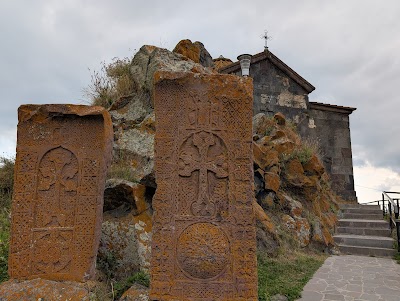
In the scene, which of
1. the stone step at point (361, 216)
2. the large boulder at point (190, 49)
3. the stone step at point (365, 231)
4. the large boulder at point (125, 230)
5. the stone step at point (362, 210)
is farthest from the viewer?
the stone step at point (362, 210)

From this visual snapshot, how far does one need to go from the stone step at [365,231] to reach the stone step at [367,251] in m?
0.97

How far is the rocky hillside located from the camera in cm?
385

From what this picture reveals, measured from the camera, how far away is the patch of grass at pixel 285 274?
3.93m

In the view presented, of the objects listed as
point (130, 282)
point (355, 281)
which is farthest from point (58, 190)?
point (355, 281)

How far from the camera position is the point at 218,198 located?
2.83m

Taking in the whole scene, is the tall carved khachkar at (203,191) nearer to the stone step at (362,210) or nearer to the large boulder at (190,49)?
the large boulder at (190,49)

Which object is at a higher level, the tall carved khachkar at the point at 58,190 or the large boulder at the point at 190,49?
the large boulder at the point at 190,49

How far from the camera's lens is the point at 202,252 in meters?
2.71

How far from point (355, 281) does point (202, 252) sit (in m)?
3.10

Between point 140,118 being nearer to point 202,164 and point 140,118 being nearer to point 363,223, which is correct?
point 202,164

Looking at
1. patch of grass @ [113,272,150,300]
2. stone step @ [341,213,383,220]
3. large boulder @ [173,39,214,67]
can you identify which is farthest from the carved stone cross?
stone step @ [341,213,383,220]

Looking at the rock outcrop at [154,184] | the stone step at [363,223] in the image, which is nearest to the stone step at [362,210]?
the rock outcrop at [154,184]

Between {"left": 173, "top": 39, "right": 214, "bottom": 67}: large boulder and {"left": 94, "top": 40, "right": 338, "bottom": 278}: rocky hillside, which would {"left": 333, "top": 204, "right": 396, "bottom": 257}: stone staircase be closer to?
{"left": 94, "top": 40, "right": 338, "bottom": 278}: rocky hillside

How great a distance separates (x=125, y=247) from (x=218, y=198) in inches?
60.2
